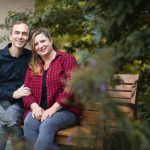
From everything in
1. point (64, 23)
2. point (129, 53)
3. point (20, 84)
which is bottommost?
point (20, 84)

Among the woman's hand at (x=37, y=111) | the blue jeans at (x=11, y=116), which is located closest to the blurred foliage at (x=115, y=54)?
the woman's hand at (x=37, y=111)

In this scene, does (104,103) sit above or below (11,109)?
above

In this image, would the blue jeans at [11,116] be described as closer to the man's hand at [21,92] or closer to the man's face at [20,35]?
the man's hand at [21,92]

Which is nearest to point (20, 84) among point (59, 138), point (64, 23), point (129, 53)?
point (59, 138)

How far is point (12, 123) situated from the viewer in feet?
13.7

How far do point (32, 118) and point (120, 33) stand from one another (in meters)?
1.73

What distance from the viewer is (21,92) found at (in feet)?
14.2

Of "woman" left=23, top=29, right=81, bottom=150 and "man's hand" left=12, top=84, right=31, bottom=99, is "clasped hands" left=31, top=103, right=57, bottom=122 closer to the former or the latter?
"woman" left=23, top=29, right=81, bottom=150

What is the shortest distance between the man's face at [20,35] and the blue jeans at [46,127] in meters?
0.73

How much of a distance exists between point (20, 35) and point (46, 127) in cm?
105

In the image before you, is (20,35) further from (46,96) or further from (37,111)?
(37,111)

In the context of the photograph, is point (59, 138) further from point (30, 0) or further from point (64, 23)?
point (30, 0)

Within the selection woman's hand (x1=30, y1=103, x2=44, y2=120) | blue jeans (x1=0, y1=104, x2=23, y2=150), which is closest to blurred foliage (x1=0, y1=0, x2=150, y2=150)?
woman's hand (x1=30, y1=103, x2=44, y2=120)

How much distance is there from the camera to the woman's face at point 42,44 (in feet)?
13.9
